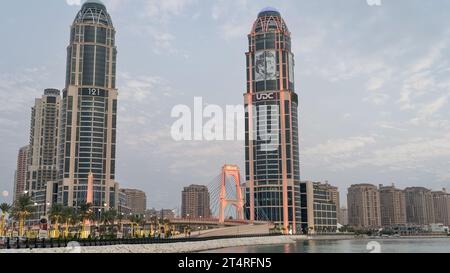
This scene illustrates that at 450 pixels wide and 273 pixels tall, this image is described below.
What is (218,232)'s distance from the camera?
618 ft
